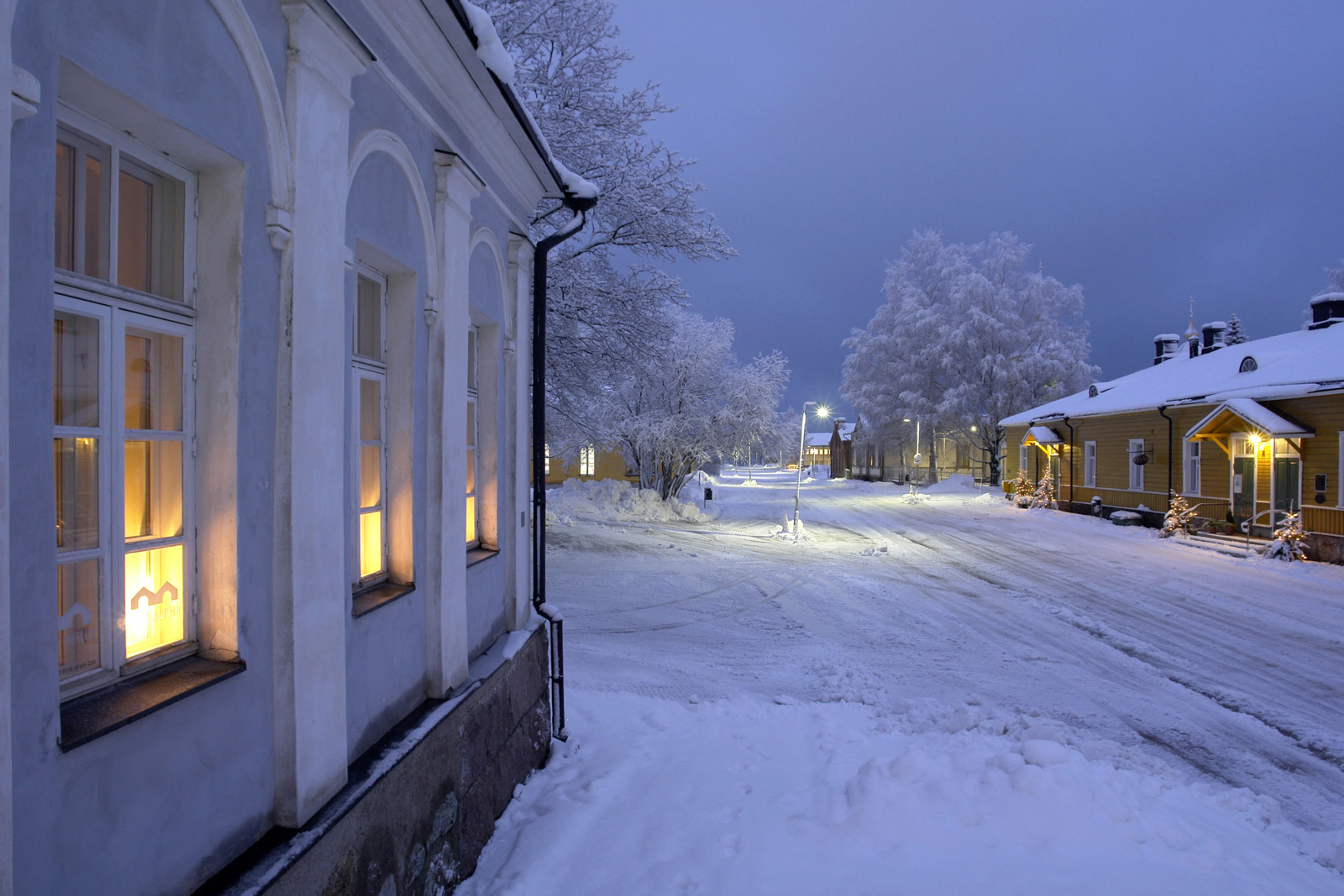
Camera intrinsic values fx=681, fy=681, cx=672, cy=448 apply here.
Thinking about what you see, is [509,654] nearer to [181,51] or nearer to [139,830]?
[139,830]

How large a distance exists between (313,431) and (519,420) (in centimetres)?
305

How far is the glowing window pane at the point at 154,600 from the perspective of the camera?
210cm

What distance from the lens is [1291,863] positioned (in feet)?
12.0

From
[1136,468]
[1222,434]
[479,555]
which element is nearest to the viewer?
[479,555]

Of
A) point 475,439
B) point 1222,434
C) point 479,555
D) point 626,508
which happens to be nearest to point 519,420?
point 475,439

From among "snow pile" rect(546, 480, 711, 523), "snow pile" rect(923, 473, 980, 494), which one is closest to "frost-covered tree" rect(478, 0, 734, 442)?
"snow pile" rect(546, 480, 711, 523)

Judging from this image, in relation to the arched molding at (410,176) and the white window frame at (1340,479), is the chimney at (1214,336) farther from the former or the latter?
the arched molding at (410,176)

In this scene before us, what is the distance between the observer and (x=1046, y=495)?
2647 centimetres

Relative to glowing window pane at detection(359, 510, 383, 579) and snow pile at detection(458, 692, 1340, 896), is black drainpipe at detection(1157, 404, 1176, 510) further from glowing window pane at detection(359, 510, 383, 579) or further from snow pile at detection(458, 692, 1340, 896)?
glowing window pane at detection(359, 510, 383, 579)

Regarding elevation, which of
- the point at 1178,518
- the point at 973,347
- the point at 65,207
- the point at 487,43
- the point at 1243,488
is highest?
the point at 973,347

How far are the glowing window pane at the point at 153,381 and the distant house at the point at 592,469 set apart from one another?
29608 millimetres

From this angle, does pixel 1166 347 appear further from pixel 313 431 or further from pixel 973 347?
pixel 313 431

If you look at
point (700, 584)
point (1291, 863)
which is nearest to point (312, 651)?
point (1291, 863)

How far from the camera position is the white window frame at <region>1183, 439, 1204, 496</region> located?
18.8 meters
